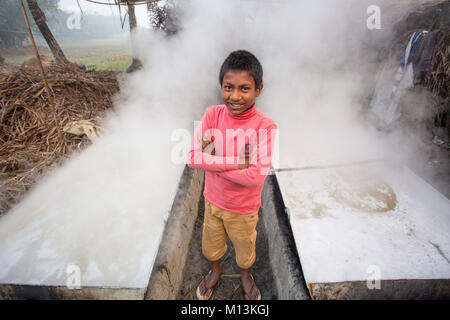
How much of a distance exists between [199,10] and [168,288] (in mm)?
4667

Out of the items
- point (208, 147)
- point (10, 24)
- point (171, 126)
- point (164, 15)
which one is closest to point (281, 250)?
point (208, 147)

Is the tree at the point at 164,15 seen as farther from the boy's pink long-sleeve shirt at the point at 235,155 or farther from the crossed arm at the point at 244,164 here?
the crossed arm at the point at 244,164

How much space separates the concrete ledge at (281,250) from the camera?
5.00 ft

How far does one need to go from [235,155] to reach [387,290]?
144 centimetres

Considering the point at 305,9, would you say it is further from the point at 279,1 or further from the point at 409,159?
the point at 409,159

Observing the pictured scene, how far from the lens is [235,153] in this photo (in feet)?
4.56

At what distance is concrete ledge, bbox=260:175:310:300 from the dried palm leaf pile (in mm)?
2647

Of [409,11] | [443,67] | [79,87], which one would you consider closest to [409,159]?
[443,67]

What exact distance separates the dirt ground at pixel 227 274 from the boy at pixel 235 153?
0.37 meters

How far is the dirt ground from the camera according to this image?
1867 mm

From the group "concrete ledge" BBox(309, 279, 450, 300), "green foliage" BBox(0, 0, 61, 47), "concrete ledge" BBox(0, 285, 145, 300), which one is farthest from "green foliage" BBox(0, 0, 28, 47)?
"concrete ledge" BBox(309, 279, 450, 300)

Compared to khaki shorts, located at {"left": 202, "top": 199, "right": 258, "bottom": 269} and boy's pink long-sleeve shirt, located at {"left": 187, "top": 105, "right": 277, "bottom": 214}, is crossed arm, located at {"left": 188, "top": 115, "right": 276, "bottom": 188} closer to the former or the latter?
boy's pink long-sleeve shirt, located at {"left": 187, "top": 105, "right": 277, "bottom": 214}

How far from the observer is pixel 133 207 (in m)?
2.08

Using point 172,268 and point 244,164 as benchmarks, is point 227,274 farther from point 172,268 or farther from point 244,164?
point 244,164
